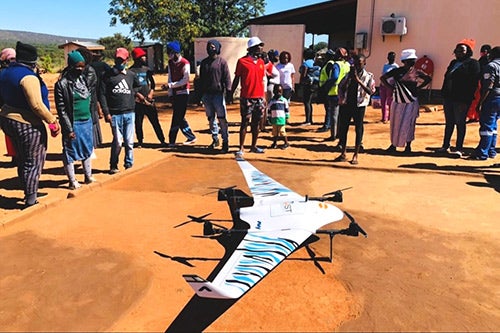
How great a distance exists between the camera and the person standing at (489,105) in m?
7.17

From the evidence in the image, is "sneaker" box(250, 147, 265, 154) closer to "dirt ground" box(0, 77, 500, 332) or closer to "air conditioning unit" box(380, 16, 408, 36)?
"dirt ground" box(0, 77, 500, 332)

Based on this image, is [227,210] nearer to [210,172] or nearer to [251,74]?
[210,172]

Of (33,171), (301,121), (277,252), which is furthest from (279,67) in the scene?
(277,252)

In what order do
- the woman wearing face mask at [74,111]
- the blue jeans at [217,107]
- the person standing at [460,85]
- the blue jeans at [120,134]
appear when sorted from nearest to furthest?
1. the woman wearing face mask at [74,111]
2. the blue jeans at [120,134]
3. the person standing at [460,85]
4. the blue jeans at [217,107]

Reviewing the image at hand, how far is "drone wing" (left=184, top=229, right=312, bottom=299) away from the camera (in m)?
2.71

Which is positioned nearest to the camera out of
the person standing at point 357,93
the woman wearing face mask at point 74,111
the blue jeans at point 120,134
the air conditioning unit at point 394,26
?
the woman wearing face mask at point 74,111

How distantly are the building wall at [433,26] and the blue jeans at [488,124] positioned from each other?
7824 mm

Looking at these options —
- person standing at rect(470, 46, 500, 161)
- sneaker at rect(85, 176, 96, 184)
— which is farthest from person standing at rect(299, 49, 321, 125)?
sneaker at rect(85, 176, 96, 184)

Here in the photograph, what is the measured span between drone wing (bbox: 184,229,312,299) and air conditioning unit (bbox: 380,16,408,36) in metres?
13.0

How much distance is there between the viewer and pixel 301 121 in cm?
1243

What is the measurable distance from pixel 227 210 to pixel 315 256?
5.02 feet

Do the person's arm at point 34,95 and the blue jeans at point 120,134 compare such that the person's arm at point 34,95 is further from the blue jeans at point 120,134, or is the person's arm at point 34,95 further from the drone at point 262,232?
the drone at point 262,232

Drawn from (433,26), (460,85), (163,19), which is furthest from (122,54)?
(163,19)

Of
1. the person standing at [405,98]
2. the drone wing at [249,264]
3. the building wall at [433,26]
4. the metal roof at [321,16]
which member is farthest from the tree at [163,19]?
the drone wing at [249,264]
